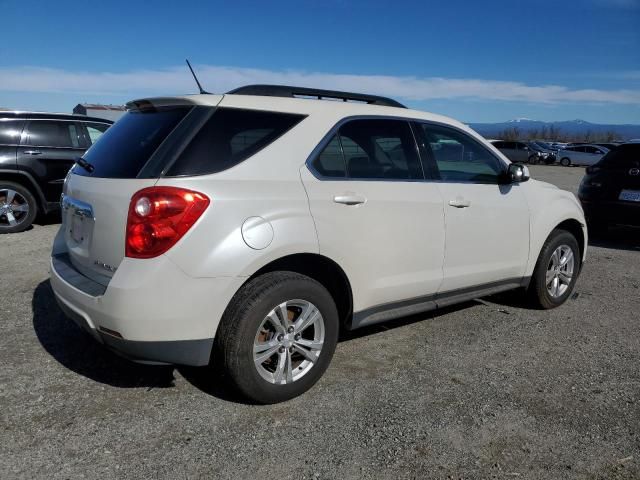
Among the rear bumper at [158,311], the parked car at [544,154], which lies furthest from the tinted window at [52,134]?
the parked car at [544,154]

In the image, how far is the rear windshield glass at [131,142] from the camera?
2881 millimetres

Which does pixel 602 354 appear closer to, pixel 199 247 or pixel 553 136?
pixel 199 247

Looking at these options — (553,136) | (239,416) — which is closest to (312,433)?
(239,416)

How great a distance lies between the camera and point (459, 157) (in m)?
4.05

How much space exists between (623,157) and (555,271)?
158 inches

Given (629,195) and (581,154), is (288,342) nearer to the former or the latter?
(629,195)

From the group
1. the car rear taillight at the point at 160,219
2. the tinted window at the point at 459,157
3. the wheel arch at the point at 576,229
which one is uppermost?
the tinted window at the point at 459,157

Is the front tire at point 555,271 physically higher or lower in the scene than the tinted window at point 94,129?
lower

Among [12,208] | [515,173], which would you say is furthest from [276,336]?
[12,208]

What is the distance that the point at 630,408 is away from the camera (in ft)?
10.4

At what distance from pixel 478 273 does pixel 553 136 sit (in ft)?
298

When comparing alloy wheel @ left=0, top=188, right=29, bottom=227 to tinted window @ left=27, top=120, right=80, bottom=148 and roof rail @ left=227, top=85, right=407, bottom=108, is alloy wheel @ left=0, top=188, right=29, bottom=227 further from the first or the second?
roof rail @ left=227, top=85, right=407, bottom=108

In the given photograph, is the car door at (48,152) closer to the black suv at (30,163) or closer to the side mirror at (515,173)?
the black suv at (30,163)

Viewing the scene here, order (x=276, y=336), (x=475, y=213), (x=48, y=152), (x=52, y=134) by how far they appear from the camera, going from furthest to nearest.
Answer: (x=52, y=134) → (x=48, y=152) → (x=475, y=213) → (x=276, y=336)
